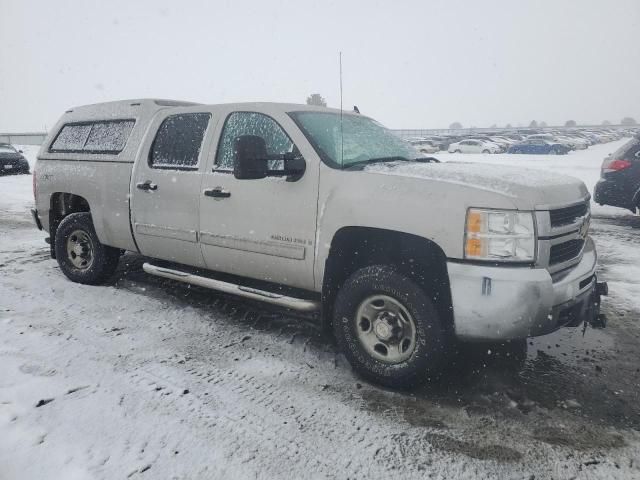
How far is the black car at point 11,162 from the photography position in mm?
18203

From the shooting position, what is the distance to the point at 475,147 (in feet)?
113

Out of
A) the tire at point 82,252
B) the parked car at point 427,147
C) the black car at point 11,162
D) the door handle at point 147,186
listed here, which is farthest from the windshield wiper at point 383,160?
the parked car at point 427,147

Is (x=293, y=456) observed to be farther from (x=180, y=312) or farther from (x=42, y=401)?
(x=180, y=312)

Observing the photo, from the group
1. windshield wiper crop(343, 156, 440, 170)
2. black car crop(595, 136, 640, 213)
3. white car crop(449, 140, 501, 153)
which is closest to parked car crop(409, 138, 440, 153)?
white car crop(449, 140, 501, 153)

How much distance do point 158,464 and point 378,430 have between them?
1177mm

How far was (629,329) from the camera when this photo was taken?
4.18 meters

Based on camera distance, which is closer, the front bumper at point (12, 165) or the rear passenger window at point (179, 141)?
the rear passenger window at point (179, 141)

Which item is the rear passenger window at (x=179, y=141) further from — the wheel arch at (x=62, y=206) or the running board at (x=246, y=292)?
the wheel arch at (x=62, y=206)

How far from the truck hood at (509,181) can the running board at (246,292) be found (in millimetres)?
1064

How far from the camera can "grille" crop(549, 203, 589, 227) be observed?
2928 millimetres

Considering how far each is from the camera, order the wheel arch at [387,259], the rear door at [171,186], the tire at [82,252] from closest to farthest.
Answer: the wheel arch at [387,259] < the rear door at [171,186] < the tire at [82,252]

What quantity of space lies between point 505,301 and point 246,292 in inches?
77.2

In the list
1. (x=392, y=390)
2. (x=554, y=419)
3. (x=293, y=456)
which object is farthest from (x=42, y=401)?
(x=554, y=419)

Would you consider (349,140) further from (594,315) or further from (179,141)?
(594,315)
